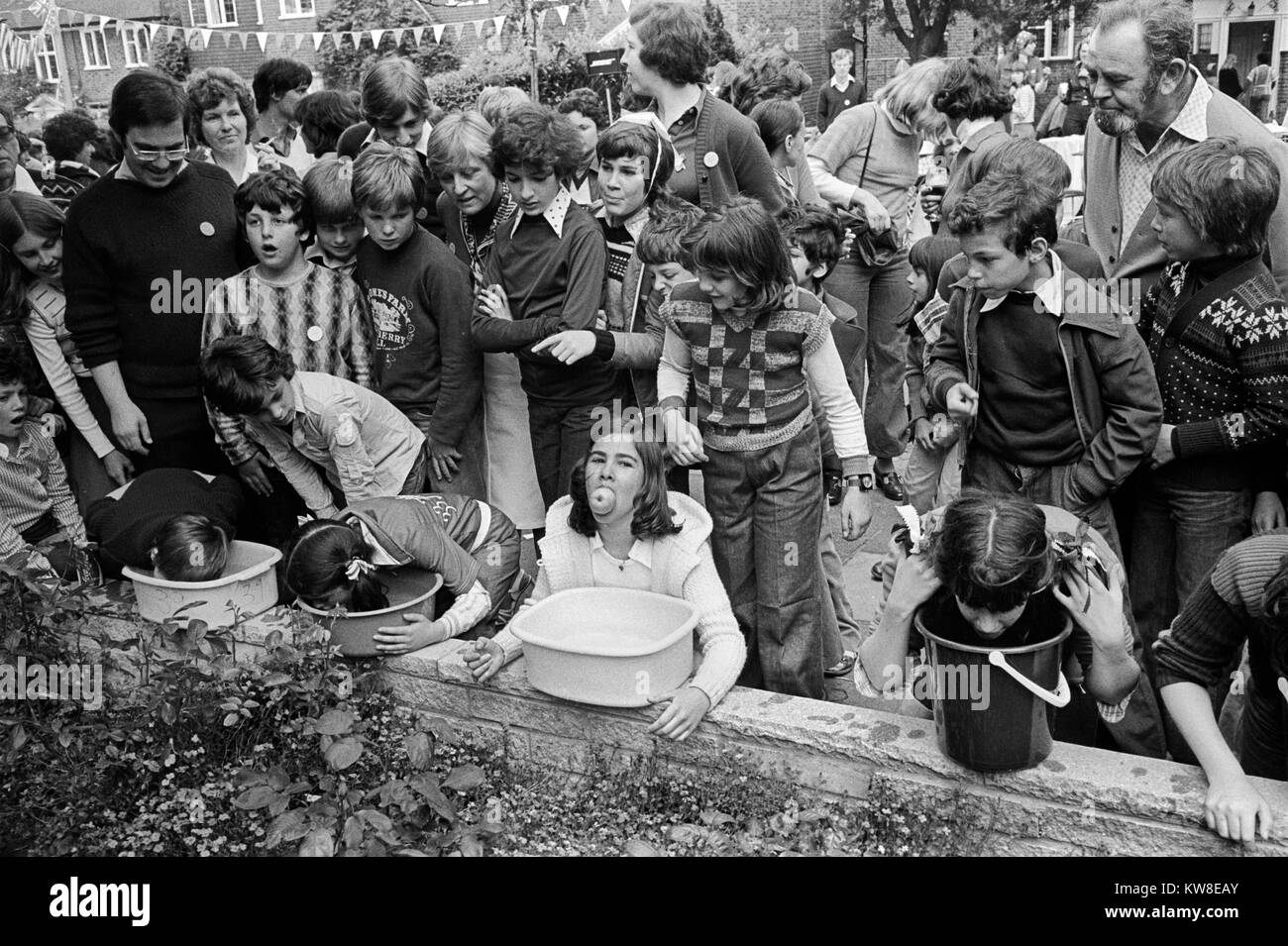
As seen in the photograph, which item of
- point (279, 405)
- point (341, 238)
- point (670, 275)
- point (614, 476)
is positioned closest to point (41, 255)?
point (341, 238)

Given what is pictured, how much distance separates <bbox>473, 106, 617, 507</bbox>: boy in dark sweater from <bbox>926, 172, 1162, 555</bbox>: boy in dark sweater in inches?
44.8

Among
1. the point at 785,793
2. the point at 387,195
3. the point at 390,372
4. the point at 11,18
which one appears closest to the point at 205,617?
the point at 390,372

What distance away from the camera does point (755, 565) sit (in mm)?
3271

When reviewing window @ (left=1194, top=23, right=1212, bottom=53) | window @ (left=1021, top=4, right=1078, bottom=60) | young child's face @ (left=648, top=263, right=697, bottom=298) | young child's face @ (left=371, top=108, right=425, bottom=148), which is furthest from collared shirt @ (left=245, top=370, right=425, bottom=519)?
window @ (left=1194, top=23, right=1212, bottom=53)

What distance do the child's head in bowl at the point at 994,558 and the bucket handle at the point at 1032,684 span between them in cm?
11

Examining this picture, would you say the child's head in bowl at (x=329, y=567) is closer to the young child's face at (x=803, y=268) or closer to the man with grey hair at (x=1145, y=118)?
the young child's face at (x=803, y=268)

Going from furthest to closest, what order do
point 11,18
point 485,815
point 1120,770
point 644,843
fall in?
point 11,18 → point 485,815 → point 644,843 → point 1120,770

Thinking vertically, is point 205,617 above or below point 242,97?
below

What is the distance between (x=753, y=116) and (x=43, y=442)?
3087 millimetres

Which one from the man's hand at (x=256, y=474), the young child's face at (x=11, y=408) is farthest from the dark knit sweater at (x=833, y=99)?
the young child's face at (x=11, y=408)

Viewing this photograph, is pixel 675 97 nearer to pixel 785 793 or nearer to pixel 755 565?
pixel 755 565

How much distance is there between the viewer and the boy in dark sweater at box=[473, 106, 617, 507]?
3555mm

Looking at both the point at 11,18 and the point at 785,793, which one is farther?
the point at 11,18

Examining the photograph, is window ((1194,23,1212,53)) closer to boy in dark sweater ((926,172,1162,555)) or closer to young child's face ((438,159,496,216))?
young child's face ((438,159,496,216))
